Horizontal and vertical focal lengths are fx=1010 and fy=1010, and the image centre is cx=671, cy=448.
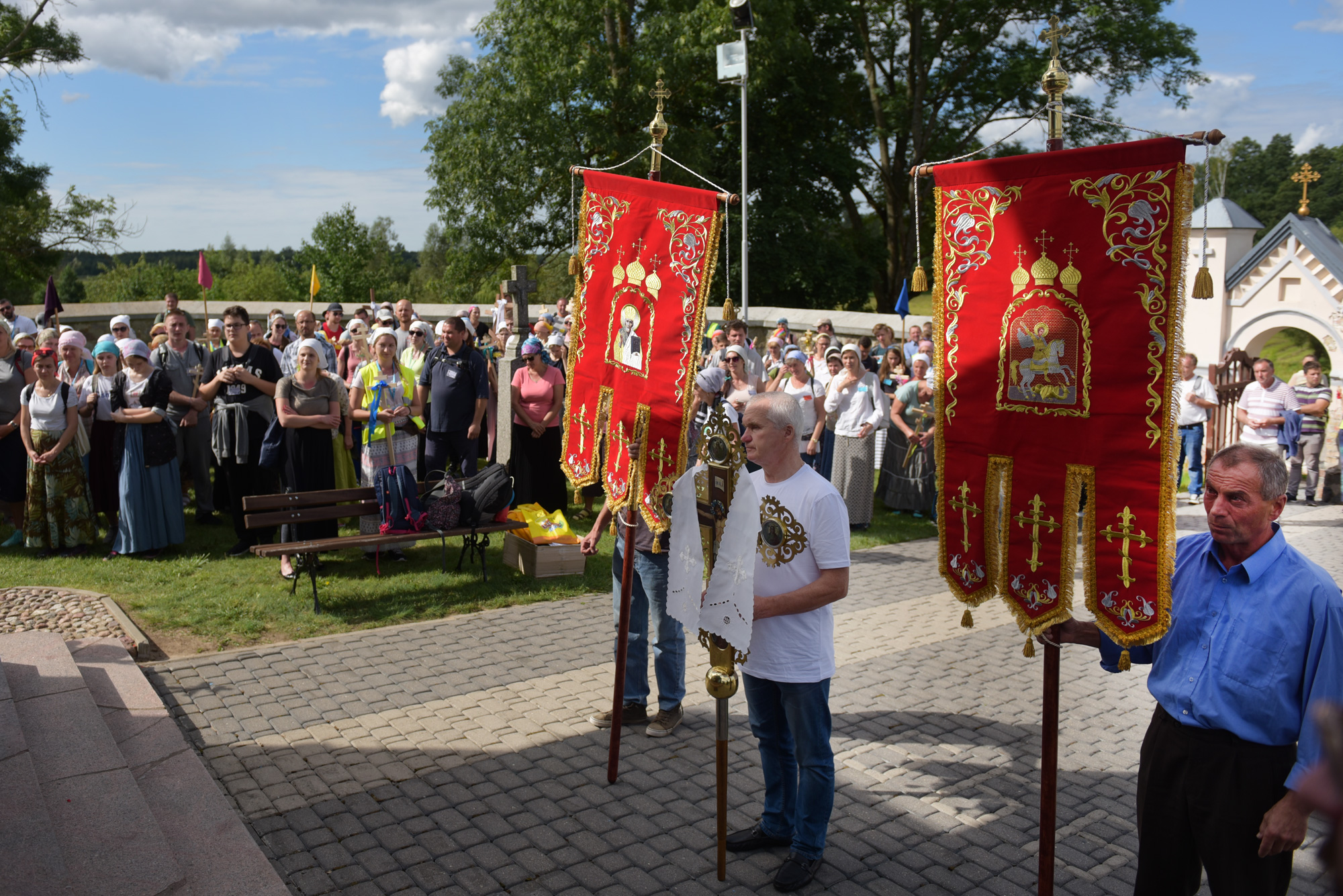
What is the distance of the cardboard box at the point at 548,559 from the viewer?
9000mm

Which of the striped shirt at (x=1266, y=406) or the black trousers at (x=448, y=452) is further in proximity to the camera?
the striped shirt at (x=1266, y=406)

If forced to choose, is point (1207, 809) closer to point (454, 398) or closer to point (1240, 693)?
point (1240, 693)

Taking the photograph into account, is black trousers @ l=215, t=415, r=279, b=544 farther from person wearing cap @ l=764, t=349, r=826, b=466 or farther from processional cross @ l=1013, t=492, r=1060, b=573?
processional cross @ l=1013, t=492, r=1060, b=573

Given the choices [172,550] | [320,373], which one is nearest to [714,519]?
[320,373]

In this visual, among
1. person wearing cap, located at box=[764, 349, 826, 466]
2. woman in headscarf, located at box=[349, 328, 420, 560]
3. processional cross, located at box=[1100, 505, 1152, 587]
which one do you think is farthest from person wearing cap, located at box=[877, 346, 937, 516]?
processional cross, located at box=[1100, 505, 1152, 587]

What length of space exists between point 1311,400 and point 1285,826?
1242cm

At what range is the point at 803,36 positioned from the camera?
3247 centimetres

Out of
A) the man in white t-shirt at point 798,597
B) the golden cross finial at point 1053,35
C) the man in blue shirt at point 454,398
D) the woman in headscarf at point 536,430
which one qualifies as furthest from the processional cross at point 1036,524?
the man in blue shirt at point 454,398

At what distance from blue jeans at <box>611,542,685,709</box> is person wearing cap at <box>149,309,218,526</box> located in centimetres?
581

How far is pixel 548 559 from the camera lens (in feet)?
29.6

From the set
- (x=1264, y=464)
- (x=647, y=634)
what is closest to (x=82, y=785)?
(x=647, y=634)

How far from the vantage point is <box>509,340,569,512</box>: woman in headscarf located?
10.3 metres

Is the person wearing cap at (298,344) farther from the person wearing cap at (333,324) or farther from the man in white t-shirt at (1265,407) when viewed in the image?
the man in white t-shirt at (1265,407)

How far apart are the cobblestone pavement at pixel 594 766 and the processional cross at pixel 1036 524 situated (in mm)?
1486
